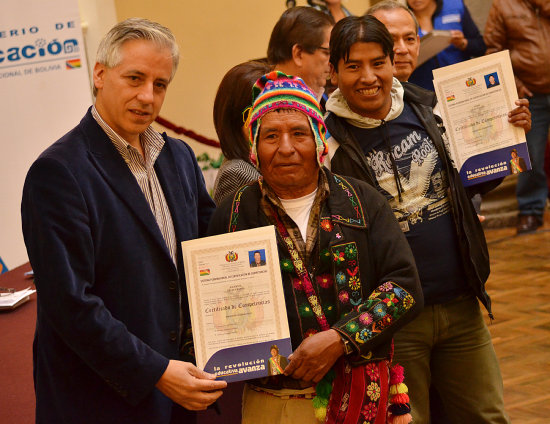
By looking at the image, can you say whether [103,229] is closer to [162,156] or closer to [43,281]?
[43,281]

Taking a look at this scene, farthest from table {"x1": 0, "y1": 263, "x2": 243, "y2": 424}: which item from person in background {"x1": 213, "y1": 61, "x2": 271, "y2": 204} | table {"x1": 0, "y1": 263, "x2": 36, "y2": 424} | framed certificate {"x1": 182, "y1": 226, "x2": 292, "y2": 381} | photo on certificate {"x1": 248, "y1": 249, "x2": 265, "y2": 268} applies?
photo on certificate {"x1": 248, "y1": 249, "x2": 265, "y2": 268}

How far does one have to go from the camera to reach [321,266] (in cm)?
186

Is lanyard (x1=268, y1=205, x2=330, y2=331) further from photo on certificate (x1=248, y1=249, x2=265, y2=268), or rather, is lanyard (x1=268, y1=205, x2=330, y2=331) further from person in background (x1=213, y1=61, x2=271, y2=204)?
person in background (x1=213, y1=61, x2=271, y2=204)

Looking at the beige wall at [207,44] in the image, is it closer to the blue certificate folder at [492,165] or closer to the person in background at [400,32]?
the person in background at [400,32]

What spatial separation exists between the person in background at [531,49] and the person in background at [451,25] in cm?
89

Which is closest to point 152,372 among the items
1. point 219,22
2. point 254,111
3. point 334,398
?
point 334,398

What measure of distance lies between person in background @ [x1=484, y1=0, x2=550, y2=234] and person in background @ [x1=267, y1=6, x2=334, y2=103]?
340cm

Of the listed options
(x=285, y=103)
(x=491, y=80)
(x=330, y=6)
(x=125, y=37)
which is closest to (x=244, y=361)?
(x=285, y=103)

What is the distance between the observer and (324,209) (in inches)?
75.1

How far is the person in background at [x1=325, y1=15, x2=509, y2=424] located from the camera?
7.64 feet

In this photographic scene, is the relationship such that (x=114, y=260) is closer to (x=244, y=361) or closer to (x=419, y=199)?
(x=244, y=361)

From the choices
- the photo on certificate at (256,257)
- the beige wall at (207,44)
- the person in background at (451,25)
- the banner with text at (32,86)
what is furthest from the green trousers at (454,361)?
the beige wall at (207,44)

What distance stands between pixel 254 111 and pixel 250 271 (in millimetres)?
452

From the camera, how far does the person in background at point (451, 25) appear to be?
16.2ft
